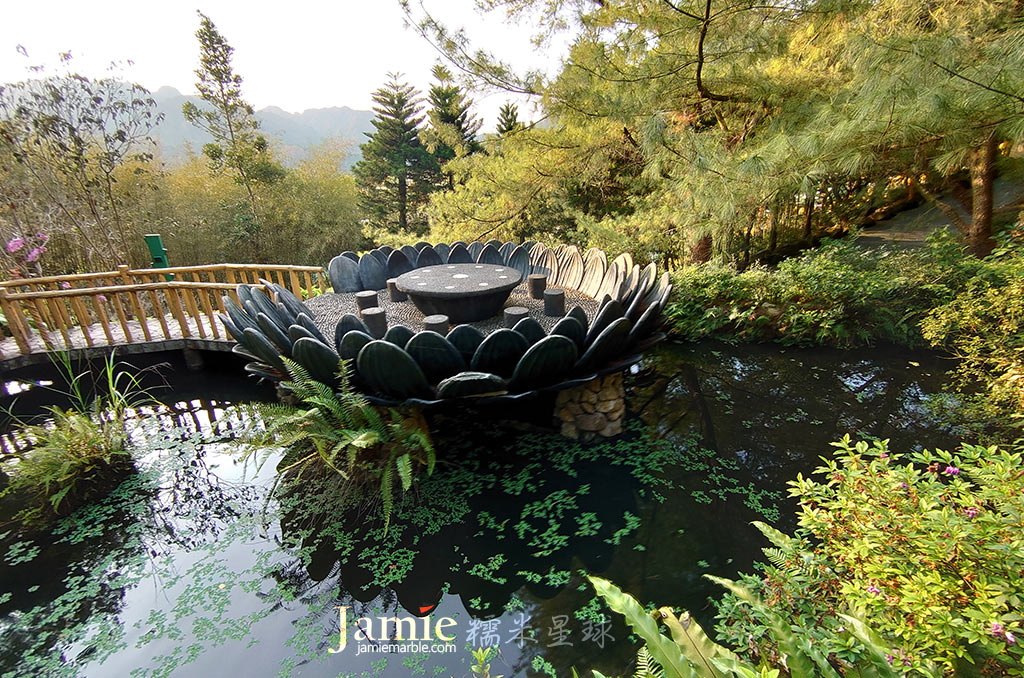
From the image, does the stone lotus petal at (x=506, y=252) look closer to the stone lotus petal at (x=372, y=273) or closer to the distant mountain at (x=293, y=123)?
the stone lotus petal at (x=372, y=273)

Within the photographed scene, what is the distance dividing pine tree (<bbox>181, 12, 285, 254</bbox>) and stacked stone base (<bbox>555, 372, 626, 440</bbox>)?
10737mm

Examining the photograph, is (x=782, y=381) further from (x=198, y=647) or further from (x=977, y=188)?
(x=198, y=647)

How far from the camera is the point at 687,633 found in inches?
41.8

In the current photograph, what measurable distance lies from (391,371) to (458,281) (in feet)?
4.22

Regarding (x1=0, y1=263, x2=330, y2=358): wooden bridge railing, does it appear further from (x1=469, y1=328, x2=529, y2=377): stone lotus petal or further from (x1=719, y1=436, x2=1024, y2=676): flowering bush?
(x1=719, y1=436, x2=1024, y2=676): flowering bush

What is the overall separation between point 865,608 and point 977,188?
528 cm

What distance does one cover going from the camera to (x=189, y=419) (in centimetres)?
344

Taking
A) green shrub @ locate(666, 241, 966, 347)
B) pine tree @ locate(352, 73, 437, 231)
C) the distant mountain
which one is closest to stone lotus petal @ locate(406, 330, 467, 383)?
green shrub @ locate(666, 241, 966, 347)

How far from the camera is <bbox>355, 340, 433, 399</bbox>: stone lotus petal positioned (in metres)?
1.99

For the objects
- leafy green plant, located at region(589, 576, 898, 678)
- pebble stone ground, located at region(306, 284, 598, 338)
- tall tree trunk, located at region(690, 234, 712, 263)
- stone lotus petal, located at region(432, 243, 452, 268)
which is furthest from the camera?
tall tree trunk, located at region(690, 234, 712, 263)

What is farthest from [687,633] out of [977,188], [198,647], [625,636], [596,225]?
[977,188]

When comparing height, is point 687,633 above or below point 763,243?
below

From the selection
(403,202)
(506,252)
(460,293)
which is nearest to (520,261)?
(506,252)

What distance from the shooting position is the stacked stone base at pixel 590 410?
111 inches
